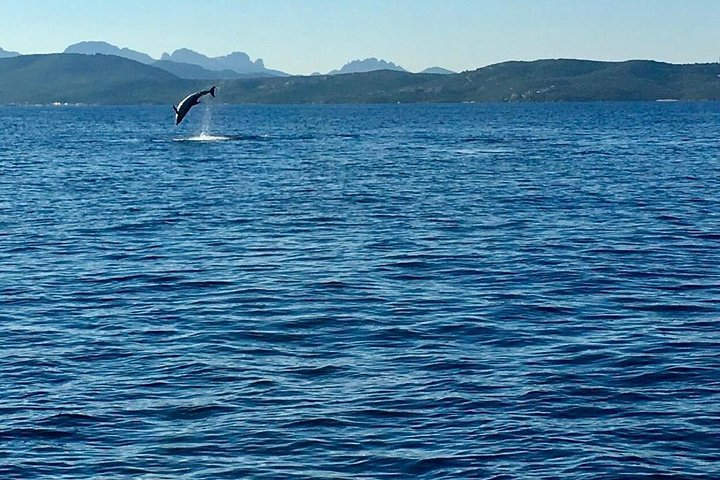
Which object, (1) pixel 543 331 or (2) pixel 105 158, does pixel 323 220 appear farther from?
(2) pixel 105 158

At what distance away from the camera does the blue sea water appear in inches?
714

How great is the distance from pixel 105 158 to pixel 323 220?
51486 millimetres

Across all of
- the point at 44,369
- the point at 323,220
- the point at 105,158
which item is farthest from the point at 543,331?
the point at 105,158

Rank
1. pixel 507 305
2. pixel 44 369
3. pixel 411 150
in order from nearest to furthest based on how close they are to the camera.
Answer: pixel 44 369 < pixel 507 305 < pixel 411 150

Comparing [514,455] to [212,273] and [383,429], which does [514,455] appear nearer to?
[383,429]

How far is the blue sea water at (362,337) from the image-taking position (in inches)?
714

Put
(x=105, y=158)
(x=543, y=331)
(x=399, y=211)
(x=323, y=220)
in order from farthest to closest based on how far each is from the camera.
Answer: (x=105, y=158), (x=399, y=211), (x=323, y=220), (x=543, y=331)

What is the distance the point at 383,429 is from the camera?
1900 centimetres

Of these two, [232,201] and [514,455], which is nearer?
[514,455]

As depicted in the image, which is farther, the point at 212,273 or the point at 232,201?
the point at 232,201

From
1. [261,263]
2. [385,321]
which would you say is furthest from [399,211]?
[385,321]

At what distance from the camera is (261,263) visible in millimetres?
35250

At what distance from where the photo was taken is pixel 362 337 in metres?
25.4

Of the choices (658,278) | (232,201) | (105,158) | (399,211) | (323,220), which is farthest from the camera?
(105,158)
